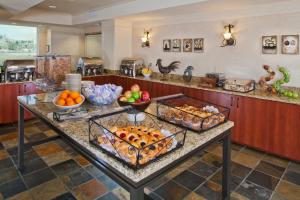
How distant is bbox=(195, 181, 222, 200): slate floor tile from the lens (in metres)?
2.30

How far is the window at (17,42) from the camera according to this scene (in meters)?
6.54

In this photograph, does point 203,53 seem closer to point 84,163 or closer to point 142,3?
point 142,3

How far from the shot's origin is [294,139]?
2914 millimetres

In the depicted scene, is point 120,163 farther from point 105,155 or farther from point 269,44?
point 269,44

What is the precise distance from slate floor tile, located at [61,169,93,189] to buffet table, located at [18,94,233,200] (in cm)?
85

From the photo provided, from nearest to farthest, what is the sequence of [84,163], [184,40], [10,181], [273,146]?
1. [10,181]
2. [84,163]
3. [273,146]
4. [184,40]

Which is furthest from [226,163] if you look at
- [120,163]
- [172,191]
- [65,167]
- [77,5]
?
[77,5]

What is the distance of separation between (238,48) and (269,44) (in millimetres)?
489

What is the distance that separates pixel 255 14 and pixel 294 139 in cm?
197

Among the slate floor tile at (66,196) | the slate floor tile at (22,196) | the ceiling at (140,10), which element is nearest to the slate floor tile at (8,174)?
the slate floor tile at (22,196)

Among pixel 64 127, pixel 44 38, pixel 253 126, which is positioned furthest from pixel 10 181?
pixel 44 38

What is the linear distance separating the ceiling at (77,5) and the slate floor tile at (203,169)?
3227 millimetres

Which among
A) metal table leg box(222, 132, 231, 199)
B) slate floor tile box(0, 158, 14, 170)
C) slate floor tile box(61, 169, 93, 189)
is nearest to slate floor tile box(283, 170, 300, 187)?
metal table leg box(222, 132, 231, 199)

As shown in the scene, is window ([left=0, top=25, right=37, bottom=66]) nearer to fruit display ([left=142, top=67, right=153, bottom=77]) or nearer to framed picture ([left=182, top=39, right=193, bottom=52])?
fruit display ([left=142, top=67, right=153, bottom=77])
